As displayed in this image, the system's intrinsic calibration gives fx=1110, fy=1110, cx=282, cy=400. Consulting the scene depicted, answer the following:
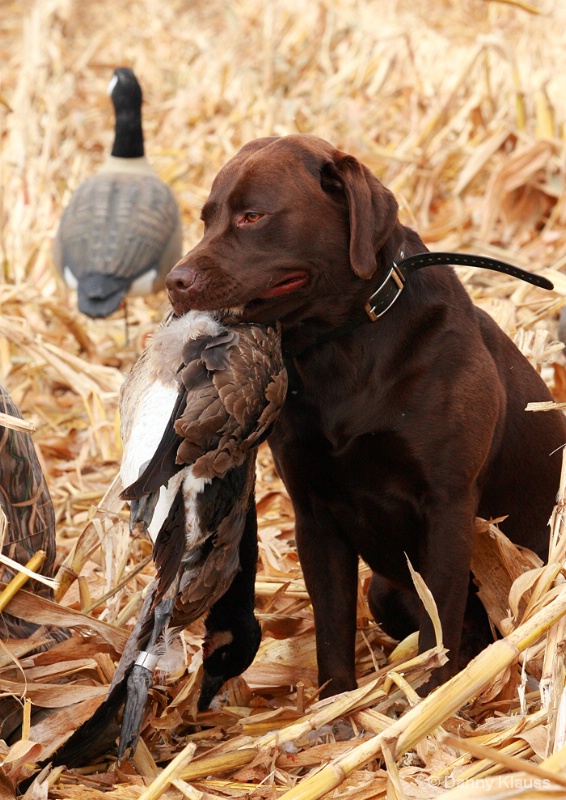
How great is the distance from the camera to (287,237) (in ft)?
8.59

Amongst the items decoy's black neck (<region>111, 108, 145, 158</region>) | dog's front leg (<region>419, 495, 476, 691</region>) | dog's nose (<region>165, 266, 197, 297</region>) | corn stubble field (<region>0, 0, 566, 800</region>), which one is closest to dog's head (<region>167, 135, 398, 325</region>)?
dog's nose (<region>165, 266, 197, 297</region>)

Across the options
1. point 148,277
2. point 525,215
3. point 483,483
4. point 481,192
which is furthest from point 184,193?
point 483,483

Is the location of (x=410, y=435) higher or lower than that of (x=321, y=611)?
higher

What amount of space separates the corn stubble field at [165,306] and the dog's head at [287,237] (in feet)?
2.85

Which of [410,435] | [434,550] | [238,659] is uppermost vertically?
[410,435]

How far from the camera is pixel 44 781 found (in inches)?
99.5

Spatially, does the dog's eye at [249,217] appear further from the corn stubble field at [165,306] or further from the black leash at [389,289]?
the corn stubble field at [165,306]

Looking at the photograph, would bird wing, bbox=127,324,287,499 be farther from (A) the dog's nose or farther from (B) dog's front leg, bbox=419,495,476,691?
(B) dog's front leg, bbox=419,495,476,691

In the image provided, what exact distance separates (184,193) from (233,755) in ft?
23.7

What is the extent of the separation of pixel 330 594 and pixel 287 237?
3.41 feet

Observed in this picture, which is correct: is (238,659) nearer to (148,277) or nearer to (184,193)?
(148,277)

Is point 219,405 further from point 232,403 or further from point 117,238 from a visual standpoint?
point 117,238

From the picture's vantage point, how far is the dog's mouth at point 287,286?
262 cm

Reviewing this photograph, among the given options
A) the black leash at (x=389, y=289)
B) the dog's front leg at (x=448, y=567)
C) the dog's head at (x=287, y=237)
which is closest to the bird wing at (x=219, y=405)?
the dog's head at (x=287, y=237)
